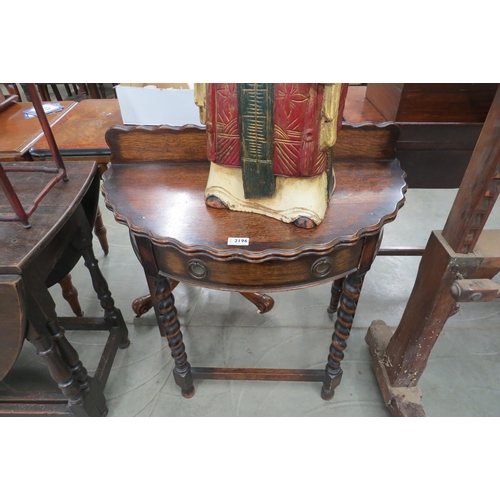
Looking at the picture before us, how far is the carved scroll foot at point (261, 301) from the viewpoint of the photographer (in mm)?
1584

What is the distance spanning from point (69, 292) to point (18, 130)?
76cm

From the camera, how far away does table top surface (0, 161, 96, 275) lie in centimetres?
82

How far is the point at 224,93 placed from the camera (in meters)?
0.71

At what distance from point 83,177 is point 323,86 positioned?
0.78 m

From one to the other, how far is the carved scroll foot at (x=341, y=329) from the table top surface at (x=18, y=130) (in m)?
1.33

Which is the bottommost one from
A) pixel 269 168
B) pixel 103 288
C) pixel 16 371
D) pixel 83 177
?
pixel 16 371

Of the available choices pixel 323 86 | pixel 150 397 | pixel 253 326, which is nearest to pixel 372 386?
pixel 253 326

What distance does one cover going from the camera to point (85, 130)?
61.4 inches

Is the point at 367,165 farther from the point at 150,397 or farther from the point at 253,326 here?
the point at 150,397

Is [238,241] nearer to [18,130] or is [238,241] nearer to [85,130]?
[85,130]

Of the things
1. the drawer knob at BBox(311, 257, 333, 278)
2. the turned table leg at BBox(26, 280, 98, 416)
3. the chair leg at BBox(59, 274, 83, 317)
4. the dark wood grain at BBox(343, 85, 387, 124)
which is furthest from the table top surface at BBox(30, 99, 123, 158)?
the drawer knob at BBox(311, 257, 333, 278)

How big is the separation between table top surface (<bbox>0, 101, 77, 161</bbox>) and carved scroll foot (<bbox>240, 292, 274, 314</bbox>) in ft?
3.59

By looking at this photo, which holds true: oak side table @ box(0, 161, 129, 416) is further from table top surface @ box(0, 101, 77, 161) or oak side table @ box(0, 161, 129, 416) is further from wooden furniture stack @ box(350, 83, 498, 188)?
wooden furniture stack @ box(350, 83, 498, 188)

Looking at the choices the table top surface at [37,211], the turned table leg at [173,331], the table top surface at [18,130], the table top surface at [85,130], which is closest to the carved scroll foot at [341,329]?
the turned table leg at [173,331]
